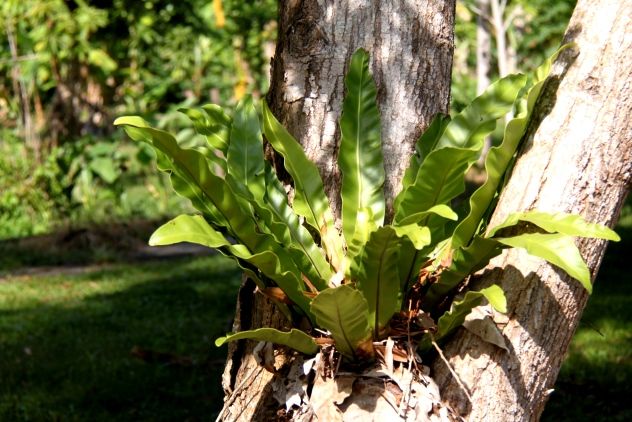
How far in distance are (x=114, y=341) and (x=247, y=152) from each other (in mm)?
4251

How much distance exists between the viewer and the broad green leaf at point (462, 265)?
2203mm

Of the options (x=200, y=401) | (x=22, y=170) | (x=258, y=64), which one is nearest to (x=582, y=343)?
(x=200, y=401)

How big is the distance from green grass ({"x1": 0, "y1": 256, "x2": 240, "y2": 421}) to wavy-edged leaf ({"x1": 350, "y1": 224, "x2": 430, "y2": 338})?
9.69 feet

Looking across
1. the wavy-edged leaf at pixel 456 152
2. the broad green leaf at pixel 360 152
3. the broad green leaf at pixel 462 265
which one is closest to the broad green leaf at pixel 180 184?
the broad green leaf at pixel 360 152

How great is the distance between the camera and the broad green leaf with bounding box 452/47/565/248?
2248mm

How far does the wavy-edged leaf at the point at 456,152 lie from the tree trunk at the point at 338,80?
0.14m

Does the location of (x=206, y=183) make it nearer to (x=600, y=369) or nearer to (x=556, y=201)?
(x=556, y=201)

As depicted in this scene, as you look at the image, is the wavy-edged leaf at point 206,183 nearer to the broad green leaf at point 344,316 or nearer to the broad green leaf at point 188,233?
the broad green leaf at point 188,233

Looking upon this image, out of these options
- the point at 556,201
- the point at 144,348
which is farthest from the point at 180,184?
the point at 144,348

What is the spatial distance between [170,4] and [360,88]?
32.1ft

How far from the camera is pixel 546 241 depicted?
209 cm

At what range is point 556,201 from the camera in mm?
2240

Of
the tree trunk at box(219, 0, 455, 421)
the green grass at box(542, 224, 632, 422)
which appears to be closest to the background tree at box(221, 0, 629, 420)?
the tree trunk at box(219, 0, 455, 421)

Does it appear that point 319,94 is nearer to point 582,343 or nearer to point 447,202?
point 447,202
